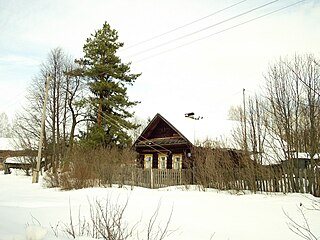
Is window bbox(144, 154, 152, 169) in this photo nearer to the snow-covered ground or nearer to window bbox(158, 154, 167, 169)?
window bbox(158, 154, 167, 169)

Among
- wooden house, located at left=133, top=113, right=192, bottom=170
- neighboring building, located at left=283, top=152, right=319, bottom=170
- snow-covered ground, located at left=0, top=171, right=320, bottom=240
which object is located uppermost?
wooden house, located at left=133, top=113, right=192, bottom=170

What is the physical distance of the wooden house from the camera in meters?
23.9

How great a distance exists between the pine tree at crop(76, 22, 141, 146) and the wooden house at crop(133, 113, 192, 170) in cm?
330

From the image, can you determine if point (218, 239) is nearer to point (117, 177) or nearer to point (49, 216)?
point (49, 216)

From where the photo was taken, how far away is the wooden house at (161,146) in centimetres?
2386

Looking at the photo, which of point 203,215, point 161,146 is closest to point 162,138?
point 161,146

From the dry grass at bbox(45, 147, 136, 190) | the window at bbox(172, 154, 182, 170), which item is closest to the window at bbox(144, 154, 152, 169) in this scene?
the window at bbox(172, 154, 182, 170)

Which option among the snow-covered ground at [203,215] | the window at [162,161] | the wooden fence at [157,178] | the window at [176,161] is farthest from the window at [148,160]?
the snow-covered ground at [203,215]

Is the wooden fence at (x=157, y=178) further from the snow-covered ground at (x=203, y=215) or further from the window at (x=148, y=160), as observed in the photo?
the window at (x=148, y=160)

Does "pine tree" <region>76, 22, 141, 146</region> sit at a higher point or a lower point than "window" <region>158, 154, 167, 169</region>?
higher

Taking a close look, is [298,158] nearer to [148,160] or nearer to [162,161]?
[162,161]

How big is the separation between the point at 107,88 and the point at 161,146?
862 cm

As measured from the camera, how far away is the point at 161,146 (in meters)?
25.2

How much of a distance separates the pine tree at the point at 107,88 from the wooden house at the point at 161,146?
130 inches
